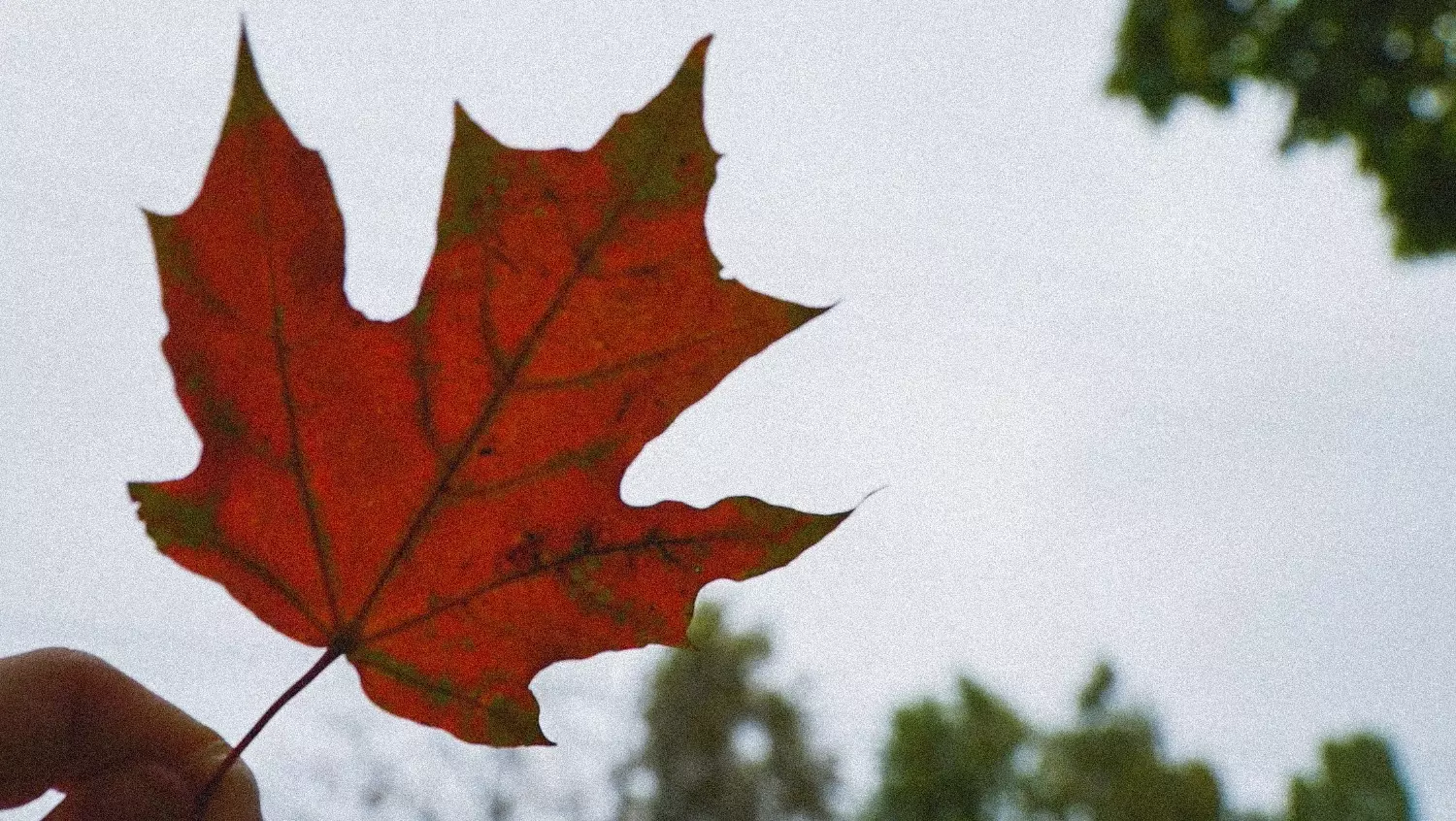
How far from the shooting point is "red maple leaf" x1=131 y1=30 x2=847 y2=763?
1.99ft

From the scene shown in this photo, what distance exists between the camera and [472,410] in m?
0.67

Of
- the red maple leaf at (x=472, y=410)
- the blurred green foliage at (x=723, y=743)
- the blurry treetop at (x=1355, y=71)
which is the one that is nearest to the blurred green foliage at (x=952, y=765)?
the blurred green foliage at (x=723, y=743)

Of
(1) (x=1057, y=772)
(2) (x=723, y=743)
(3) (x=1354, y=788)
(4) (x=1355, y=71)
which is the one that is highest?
(4) (x=1355, y=71)

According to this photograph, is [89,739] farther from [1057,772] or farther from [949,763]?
[1057,772]

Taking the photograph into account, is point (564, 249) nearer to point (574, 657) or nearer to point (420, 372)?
point (420, 372)

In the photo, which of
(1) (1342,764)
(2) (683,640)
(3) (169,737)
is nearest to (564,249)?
(2) (683,640)

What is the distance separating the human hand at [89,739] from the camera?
728 millimetres

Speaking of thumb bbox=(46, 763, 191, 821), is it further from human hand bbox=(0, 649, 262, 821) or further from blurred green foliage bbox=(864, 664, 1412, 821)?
blurred green foliage bbox=(864, 664, 1412, 821)

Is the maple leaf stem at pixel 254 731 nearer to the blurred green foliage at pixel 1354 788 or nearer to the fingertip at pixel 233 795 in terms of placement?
the fingertip at pixel 233 795

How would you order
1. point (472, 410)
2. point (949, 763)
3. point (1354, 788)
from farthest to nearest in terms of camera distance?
point (949, 763), point (1354, 788), point (472, 410)

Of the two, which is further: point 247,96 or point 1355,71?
point 1355,71

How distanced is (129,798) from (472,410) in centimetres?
41

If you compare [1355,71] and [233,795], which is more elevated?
[1355,71]

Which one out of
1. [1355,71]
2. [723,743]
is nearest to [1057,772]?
[723,743]
